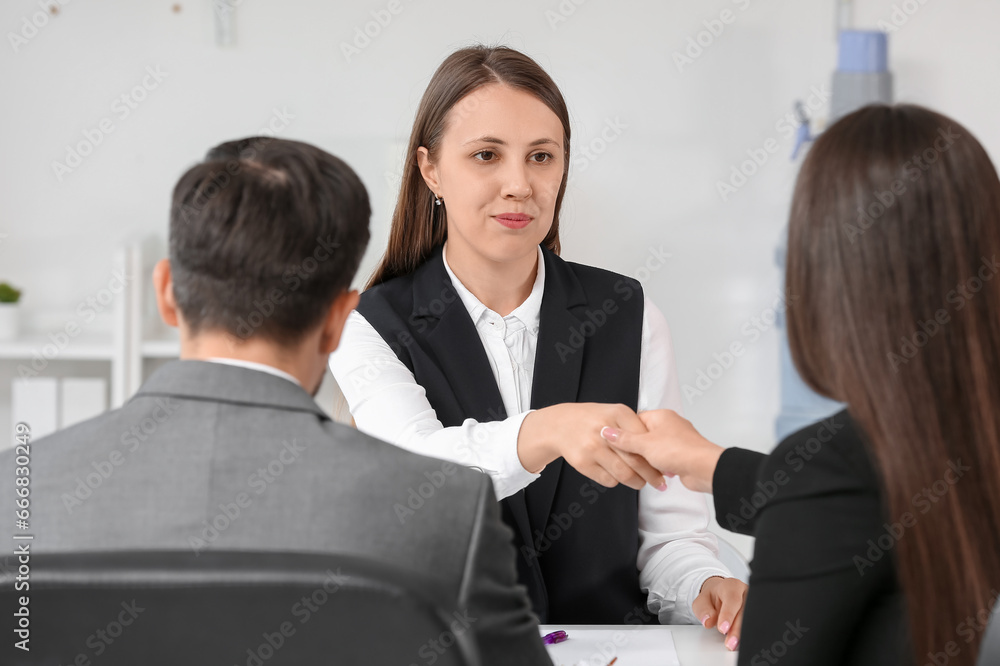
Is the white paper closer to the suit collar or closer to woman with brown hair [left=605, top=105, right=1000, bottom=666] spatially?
woman with brown hair [left=605, top=105, right=1000, bottom=666]

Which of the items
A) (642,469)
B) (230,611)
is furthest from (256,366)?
(642,469)

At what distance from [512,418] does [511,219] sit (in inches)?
14.8

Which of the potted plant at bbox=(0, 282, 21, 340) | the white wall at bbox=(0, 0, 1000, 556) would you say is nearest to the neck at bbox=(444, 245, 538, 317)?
the white wall at bbox=(0, 0, 1000, 556)

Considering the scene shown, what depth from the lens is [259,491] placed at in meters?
0.70

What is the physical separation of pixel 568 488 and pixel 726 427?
1.66m

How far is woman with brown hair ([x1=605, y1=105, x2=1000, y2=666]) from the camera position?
0.76 m

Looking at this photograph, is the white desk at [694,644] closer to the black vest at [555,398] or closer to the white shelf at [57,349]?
the black vest at [555,398]

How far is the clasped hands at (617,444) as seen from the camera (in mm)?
1247

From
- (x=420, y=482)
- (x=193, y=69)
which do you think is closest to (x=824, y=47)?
(x=193, y=69)

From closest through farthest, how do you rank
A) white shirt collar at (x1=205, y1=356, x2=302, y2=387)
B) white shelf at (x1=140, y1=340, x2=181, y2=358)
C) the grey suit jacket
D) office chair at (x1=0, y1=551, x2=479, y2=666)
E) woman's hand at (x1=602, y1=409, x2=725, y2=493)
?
office chair at (x1=0, y1=551, x2=479, y2=666) < the grey suit jacket < white shirt collar at (x1=205, y1=356, x2=302, y2=387) < woman's hand at (x1=602, y1=409, x2=725, y2=493) < white shelf at (x1=140, y1=340, x2=181, y2=358)

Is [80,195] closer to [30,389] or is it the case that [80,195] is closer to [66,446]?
[30,389]

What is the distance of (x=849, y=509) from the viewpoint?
772mm

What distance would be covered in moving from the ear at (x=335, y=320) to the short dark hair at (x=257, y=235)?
0.04m

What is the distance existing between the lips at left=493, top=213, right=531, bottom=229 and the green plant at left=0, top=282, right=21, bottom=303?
1939 millimetres
